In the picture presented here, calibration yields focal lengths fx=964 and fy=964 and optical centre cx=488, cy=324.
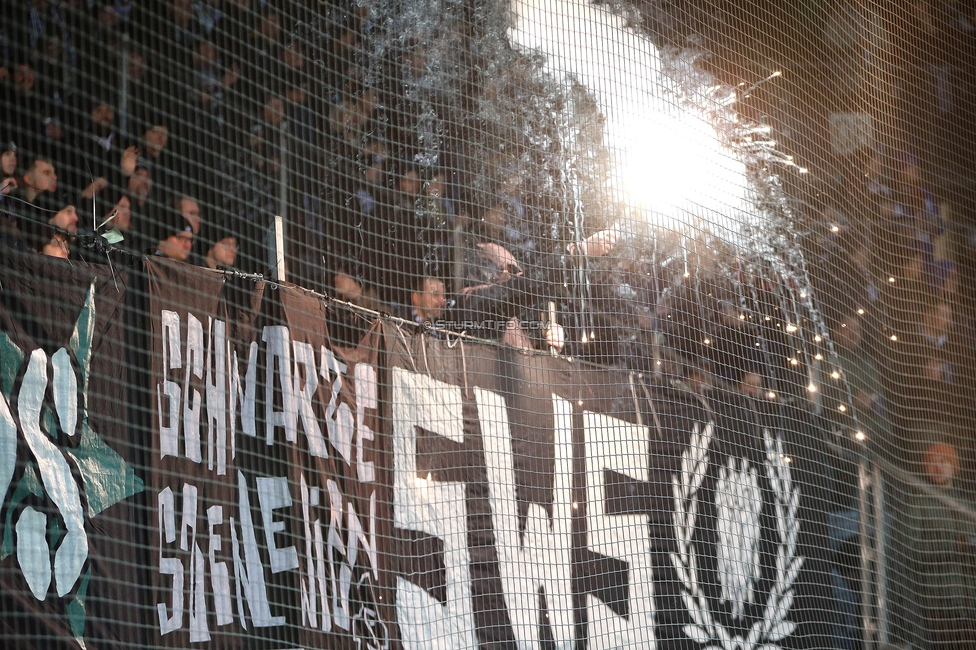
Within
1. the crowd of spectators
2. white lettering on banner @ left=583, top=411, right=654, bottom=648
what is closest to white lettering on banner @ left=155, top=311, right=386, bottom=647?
the crowd of spectators

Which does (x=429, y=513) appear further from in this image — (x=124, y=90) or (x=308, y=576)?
(x=124, y=90)

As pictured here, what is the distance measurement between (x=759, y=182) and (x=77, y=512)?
341 centimetres

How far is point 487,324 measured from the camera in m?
3.88

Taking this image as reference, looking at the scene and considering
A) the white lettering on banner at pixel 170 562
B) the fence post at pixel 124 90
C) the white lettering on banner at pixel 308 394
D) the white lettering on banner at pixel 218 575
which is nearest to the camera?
the white lettering on banner at pixel 170 562

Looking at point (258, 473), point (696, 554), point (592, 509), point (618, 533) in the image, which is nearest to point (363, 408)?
point (258, 473)

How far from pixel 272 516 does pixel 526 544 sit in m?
1.08

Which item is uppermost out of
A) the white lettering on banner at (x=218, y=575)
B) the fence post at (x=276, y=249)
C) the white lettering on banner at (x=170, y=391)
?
the fence post at (x=276, y=249)

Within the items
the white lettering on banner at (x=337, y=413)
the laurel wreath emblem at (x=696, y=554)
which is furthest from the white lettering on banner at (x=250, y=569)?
the laurel wreath emblem at (x=696, y=554)

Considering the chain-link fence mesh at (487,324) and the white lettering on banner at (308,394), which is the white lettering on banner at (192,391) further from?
the white lettering on banner at (308,394)

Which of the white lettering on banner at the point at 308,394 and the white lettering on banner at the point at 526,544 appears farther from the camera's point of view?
the white lettering on banner at the point at 526,544

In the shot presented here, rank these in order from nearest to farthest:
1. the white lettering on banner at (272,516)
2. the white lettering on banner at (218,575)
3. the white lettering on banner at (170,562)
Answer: the white lettering on banner at (170,562)
the white lettering on banner at (218,575)
the white lettering on banner at (272,516)

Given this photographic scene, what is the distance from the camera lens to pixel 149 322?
2.60 m

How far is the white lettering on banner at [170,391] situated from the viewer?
8.47 ft

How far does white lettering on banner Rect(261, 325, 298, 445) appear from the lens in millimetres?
2871
